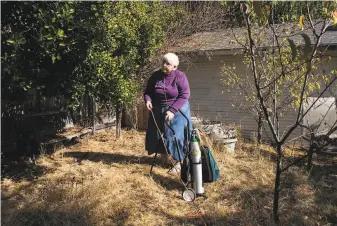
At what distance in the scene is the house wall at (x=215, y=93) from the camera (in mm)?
9336

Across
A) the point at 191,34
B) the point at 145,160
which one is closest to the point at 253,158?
the point at 145,160

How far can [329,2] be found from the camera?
2785 millimetres

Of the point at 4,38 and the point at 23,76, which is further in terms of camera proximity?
the point at 23,76

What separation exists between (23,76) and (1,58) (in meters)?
0.40

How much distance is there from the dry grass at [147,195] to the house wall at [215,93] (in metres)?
3.39

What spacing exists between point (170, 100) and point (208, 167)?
42.3 inches

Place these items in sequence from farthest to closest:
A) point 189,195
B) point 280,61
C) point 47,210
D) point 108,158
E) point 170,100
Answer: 1. point 108,158
2. point 170,100
3. point 189,195
4. point 47,210
5. point 280,61

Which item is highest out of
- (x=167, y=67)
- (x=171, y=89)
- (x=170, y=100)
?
(x=167, y=67)

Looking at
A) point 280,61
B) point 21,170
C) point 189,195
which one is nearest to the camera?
point 280,61

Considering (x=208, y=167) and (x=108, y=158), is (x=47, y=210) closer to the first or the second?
(x=208, y=167)

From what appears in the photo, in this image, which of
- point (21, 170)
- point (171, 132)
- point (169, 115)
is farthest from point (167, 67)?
point (21, 170)

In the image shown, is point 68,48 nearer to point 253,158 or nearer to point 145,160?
point 145,160

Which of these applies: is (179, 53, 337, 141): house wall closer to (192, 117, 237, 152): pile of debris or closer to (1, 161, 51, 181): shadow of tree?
(192, 117, 237, 152): pile of debris

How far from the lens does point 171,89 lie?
4934mm
